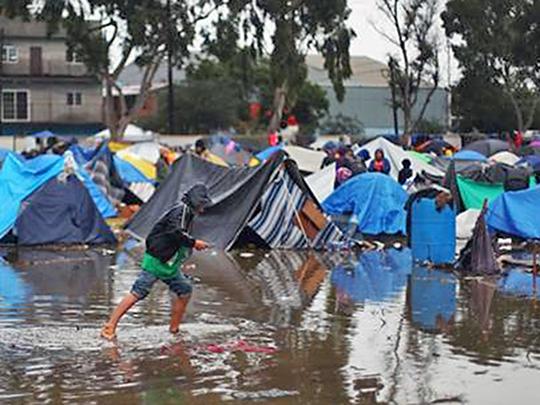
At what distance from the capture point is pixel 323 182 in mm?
24000

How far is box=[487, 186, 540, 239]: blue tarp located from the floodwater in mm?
3806

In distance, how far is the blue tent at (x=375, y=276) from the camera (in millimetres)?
14734

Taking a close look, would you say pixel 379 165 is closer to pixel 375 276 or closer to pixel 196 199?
pixel 375 276

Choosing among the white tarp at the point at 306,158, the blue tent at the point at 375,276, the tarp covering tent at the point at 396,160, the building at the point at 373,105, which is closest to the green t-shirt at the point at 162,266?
the blue tent at the point at 375,276

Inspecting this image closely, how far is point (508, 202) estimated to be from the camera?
20.7 meters

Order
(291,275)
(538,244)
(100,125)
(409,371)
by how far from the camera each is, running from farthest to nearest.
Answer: (100,125)
(538,244)
(291,275)
(409,371)

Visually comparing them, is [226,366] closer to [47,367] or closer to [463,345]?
[47,367]

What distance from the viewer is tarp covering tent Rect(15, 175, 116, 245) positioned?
20.8 metres

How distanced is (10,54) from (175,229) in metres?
65.5

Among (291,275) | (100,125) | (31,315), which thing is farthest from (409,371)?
(100,125)

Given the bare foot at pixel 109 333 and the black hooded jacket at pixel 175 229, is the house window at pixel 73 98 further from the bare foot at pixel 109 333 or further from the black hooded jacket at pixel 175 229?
the bare foot at pixel 109 333

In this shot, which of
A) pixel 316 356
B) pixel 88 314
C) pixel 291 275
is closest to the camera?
pixel 316 356

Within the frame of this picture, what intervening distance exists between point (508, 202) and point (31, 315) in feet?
34.6

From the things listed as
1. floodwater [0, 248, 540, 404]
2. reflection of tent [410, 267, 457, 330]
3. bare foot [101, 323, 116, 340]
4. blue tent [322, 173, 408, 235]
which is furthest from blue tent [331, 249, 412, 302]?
bare foot [101, 323, 116, 340]
